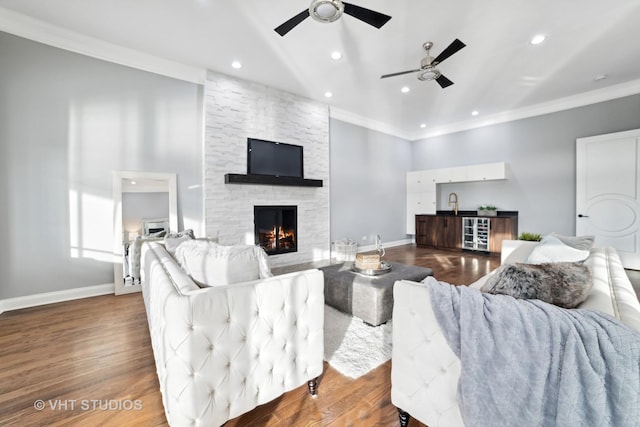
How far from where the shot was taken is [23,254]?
9.47 ft

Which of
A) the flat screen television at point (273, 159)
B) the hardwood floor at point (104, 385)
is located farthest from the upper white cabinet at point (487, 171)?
the hardwood floor at point (104, 385)

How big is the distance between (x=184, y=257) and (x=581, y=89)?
Answer: 21.9ft

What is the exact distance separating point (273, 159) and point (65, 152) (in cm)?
271

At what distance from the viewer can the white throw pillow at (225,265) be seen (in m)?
1.46

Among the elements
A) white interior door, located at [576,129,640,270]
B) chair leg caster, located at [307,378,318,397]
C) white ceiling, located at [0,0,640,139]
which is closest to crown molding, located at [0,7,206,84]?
white ceiling, located at [0,0,640,139]

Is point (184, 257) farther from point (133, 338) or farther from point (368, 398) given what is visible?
point (368, 398)

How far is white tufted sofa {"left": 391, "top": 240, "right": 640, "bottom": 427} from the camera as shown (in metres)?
1.09

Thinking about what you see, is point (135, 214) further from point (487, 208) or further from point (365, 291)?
point (487, 208)

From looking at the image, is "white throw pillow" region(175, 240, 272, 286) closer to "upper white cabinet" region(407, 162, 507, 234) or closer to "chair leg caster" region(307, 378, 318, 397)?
"chair leg caster" region(307, 378, 318, 397)

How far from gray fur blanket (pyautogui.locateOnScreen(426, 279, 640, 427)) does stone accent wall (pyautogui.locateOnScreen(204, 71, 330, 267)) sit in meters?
3.73

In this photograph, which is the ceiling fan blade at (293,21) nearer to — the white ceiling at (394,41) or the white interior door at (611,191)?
the white ceiling at (394,41)

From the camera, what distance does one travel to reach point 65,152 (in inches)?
121

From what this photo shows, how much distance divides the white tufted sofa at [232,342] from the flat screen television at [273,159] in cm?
316

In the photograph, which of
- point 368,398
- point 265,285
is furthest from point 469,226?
point 265,285
